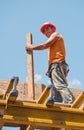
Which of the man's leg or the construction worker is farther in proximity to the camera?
the construction worker

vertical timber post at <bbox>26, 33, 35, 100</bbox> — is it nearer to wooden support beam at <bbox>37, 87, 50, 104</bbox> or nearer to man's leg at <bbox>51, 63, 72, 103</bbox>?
man's leg at <bbox>51, 63, 72, 103</bbox>

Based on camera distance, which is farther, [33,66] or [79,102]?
[33,66]

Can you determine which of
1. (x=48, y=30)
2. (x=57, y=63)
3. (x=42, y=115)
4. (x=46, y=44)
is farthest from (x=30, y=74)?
(x=42, y=115)

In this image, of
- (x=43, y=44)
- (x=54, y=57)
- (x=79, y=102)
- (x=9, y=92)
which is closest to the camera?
(x=9, y=92)

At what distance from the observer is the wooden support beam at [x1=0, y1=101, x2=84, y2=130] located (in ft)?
16.7

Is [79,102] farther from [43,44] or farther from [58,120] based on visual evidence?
[43,44]

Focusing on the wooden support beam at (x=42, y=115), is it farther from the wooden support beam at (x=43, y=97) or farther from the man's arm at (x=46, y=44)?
the man's arm at (x=46, y=44)

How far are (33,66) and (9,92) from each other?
1918 mm

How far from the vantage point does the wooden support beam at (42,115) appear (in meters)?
5.10

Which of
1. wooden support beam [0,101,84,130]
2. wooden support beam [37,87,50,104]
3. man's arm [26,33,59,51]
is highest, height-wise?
man's arm [26,33,59,51]

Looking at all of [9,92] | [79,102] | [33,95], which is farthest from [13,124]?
[33,95]

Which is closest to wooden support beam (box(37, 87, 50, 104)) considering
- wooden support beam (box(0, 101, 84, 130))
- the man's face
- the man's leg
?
wooden support beam (box(0, 101, 84, 130))

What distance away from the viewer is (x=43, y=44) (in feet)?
21.9

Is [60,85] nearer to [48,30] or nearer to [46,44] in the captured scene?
[46,44]
